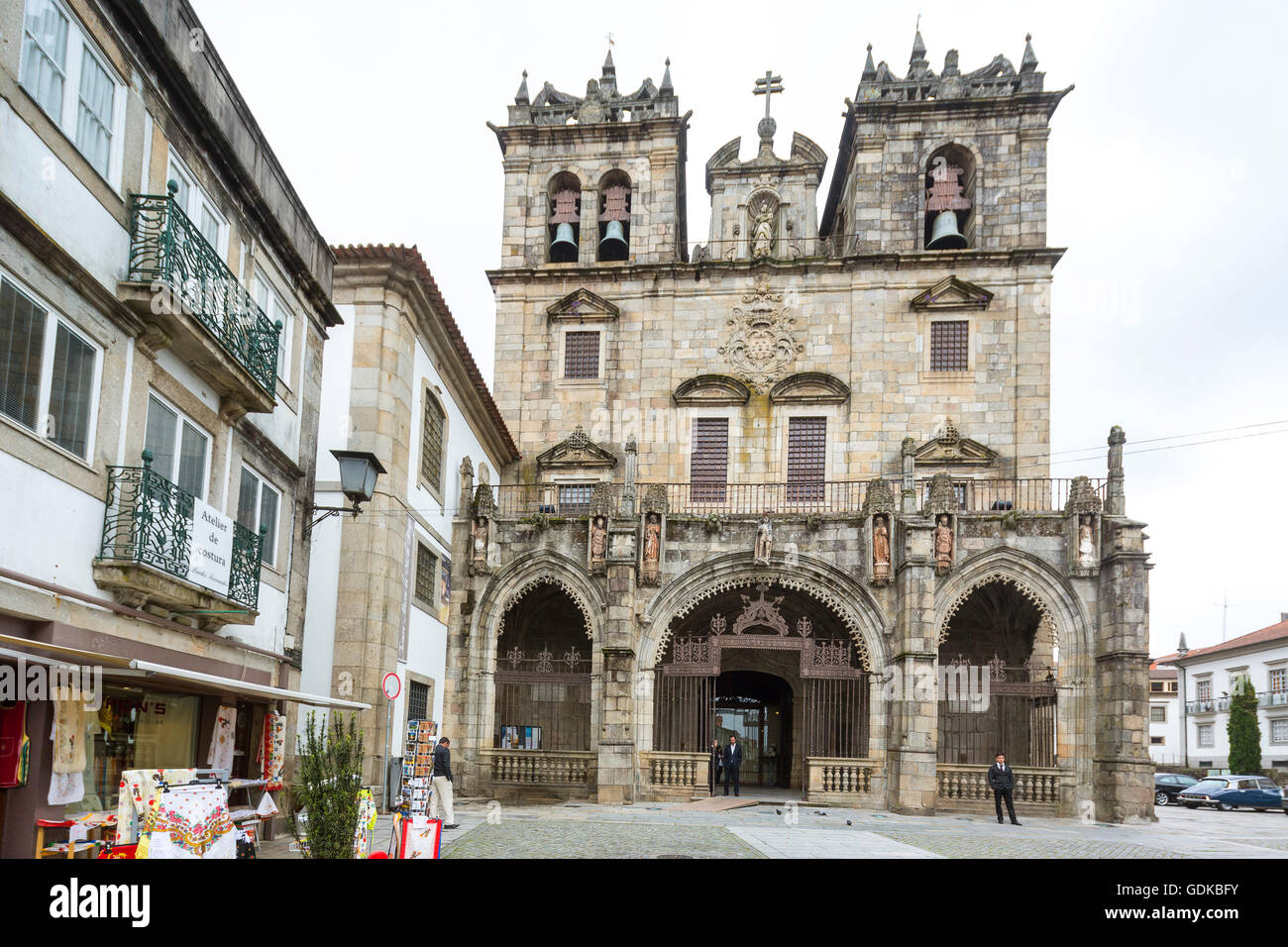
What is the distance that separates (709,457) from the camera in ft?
92.0

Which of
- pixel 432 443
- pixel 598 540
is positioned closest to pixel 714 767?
pixel 598 540

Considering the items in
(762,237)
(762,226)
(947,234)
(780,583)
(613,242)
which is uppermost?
(762,226)

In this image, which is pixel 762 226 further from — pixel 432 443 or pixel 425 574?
pixel 425 574

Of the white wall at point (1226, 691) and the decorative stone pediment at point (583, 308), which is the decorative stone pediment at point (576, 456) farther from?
the white wall at point (1226, 691)

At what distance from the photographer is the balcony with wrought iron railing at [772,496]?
26.2m

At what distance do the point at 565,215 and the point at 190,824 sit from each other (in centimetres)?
2450

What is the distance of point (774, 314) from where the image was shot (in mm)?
28594

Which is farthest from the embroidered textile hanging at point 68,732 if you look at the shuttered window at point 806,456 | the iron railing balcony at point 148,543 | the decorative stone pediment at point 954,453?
the decorative stone pediment at point 954,453

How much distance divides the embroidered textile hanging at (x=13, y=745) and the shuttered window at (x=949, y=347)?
23421 millimetres

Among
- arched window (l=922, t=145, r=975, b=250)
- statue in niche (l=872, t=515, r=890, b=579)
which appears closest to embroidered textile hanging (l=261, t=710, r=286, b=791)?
statue in niche (l=872, t=515, r=890, b=579)

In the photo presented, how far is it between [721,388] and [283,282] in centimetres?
1504

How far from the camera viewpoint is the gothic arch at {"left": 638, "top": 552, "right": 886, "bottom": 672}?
22.9 m
